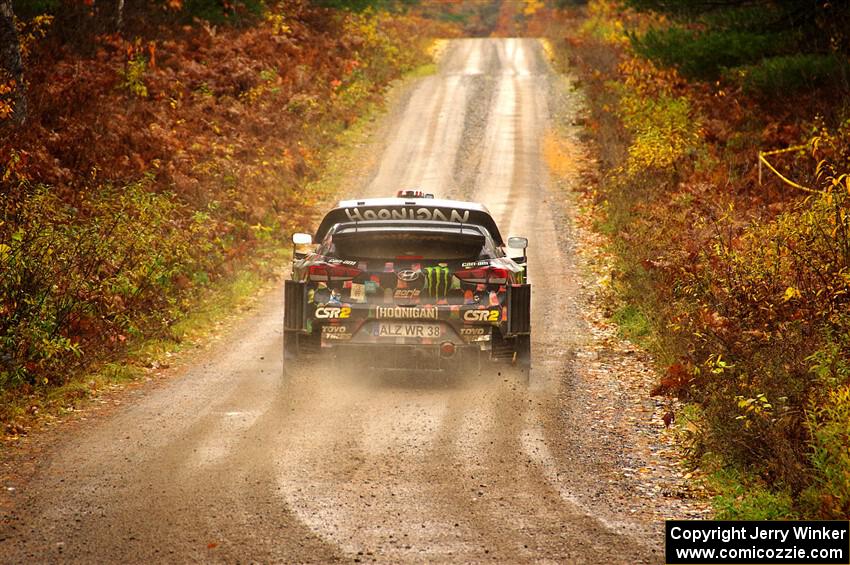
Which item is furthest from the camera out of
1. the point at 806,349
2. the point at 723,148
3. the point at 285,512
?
the point at 723,148

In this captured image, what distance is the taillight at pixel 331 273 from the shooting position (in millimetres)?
9367

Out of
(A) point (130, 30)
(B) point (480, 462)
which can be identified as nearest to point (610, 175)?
(A) point (130, 30)

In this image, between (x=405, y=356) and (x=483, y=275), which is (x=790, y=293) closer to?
(x=483, y=275)

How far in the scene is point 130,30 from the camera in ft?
81.1

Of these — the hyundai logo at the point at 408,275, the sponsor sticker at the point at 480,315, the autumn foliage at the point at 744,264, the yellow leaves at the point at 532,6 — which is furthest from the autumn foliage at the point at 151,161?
the yellow leaves at the point at 532,6

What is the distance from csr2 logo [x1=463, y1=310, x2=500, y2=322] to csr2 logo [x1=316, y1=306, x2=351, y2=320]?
1.15 m

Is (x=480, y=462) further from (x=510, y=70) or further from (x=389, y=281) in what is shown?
(x=510, y=70)

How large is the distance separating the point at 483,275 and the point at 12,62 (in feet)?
36.0

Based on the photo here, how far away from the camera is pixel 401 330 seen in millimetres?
9305

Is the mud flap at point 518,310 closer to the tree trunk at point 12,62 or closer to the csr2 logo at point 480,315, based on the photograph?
the csr2 logo at point 480,315

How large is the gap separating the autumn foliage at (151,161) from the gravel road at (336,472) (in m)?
1.46

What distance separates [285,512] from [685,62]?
15926 mm
